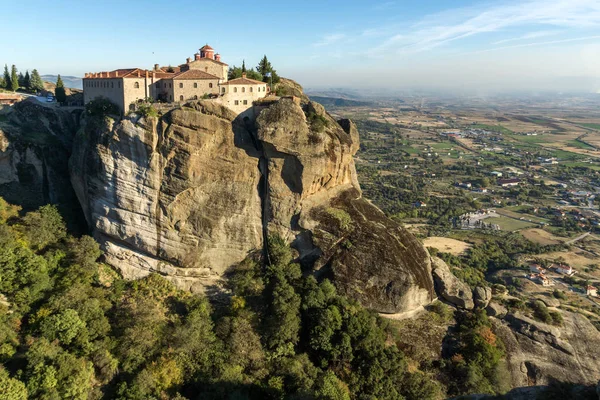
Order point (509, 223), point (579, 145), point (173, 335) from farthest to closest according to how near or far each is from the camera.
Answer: point (579, 145)
point (509, 223)
point (173, 335)

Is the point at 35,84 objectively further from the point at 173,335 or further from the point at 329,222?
the point at 329,222

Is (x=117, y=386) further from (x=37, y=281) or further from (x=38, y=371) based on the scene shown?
(x=37, y=281)

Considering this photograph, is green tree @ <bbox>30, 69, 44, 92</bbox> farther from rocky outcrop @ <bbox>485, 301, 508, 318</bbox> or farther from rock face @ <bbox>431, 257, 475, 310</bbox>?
rocky outcrop @ <bbox>485, 301, 508, 318</bbox>

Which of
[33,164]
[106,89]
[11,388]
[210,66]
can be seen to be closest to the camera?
[11,388]

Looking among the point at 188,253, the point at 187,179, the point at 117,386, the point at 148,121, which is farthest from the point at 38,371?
the point at 148,121

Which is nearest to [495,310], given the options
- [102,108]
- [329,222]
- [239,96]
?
[329,222]

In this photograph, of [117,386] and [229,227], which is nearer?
[117,386]

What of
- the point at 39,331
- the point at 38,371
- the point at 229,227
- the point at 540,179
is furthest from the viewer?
the point at 540,179
